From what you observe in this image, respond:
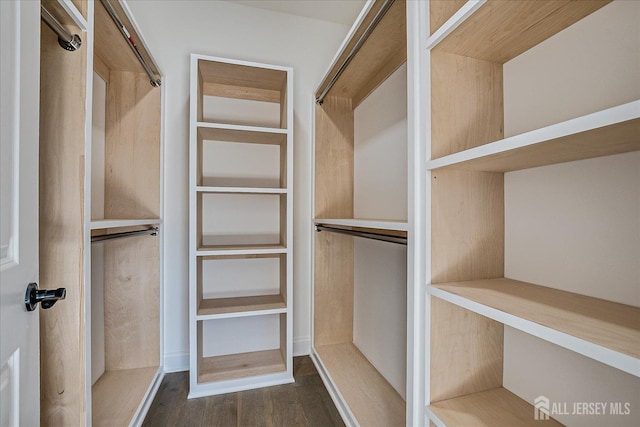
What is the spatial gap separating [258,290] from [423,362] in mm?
1438

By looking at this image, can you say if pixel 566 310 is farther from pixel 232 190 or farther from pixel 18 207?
pixel 232 190

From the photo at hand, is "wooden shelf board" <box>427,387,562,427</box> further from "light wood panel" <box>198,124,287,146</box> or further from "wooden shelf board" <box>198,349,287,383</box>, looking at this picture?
"light wood panel" <box>198,124,287,146</box>

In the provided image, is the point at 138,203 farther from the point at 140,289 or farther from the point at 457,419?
the point at 457,419

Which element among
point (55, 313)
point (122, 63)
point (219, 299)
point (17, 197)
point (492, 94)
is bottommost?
point (219, 299)

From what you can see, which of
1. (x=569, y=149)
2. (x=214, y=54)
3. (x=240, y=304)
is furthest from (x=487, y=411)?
(x=214, y=54)

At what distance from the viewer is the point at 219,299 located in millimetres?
2029

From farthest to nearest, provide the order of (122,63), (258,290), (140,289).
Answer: (258,290) < (140,289) < (122,63)

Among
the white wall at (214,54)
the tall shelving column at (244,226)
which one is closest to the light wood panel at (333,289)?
the white wall at (214,54)

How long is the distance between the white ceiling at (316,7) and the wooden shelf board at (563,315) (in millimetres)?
2116

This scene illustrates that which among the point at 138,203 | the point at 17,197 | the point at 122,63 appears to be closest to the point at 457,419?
the point at 17,197

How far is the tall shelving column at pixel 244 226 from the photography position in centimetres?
181

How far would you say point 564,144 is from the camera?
0.60m

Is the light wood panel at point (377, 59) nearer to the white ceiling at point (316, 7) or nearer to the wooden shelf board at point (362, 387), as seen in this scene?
the white ceiling at point (316, 7)

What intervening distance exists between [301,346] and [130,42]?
215 cm
